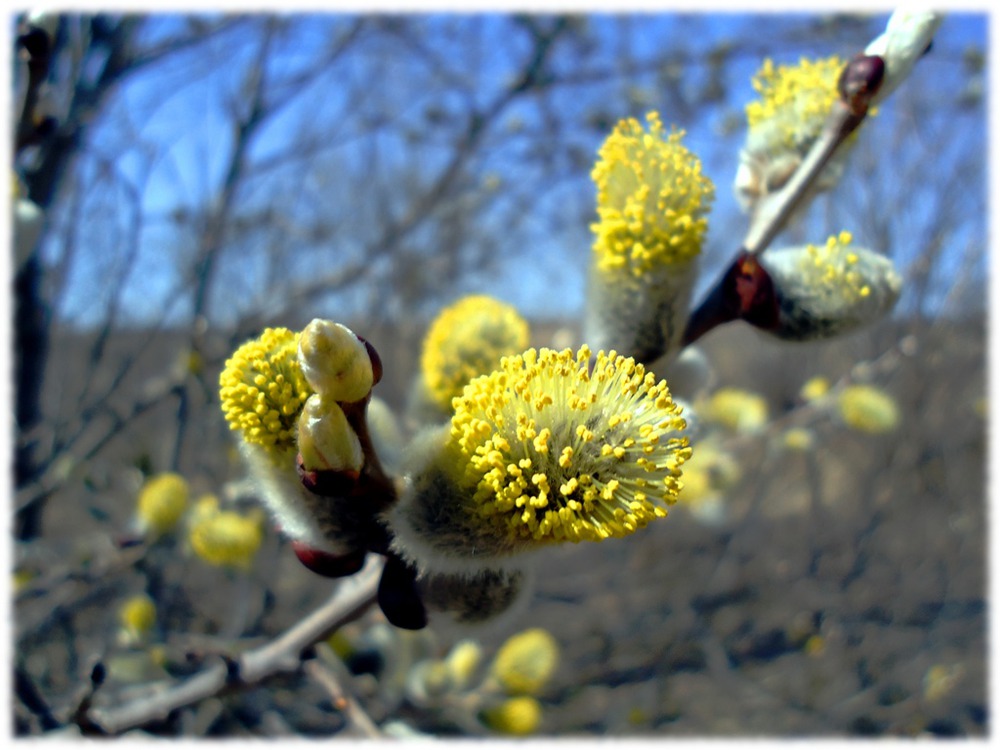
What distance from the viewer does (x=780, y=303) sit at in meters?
0.64

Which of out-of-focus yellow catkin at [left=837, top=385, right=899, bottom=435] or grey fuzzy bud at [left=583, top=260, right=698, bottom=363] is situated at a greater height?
grey fuzzy bud at [left=583, top=260, right=698, bottom=363]

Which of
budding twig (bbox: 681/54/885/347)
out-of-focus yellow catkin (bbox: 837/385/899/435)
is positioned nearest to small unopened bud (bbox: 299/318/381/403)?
budding twig (bbox: 681/54/885/347)

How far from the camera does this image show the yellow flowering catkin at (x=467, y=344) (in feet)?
2.31

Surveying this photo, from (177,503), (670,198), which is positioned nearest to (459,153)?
(177,503)

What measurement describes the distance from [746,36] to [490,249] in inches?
55.7

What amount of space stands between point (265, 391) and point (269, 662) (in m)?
0.46

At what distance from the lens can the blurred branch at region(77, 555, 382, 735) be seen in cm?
65

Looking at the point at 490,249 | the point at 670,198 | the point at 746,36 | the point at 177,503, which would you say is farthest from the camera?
the point at 490,249

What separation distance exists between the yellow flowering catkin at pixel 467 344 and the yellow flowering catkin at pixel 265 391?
258 millimetres

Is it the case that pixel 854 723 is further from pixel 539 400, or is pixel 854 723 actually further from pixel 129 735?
pixel 539 400

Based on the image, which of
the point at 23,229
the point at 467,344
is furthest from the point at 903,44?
the point at 23,229

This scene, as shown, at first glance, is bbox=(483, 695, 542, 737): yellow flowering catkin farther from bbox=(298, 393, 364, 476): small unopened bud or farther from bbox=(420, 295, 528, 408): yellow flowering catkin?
bbox=(298, 393, 364, 476): small unopened bud

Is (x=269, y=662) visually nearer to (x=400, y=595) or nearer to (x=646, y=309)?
(x=400, y=595)

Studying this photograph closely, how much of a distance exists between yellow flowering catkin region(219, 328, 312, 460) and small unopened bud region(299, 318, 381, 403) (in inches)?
2.6
